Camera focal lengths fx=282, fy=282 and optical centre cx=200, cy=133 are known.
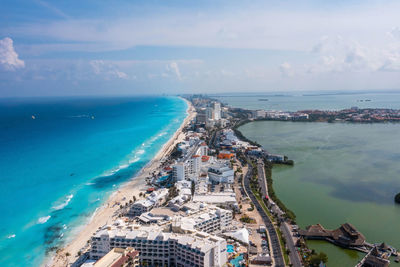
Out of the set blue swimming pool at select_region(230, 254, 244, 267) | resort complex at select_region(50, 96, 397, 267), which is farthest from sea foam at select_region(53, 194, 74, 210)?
blue swimming pool at select_region(230, 254, 244, 267)

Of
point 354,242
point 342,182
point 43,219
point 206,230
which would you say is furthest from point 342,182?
point 43,219

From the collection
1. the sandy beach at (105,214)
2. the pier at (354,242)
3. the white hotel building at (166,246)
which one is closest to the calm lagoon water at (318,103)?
the sandy beach at (105,214)

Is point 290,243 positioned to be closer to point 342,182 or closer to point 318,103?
point 342,182

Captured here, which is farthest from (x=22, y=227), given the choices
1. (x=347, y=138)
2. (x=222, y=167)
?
(x=347, y=138)

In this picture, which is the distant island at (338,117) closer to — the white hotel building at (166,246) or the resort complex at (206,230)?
the resort complex at (206,230)

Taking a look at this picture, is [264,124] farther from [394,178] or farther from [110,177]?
[110,177]

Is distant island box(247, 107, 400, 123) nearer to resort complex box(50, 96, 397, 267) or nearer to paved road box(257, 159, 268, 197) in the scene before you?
paved road box(257, 159, 268, 197)
